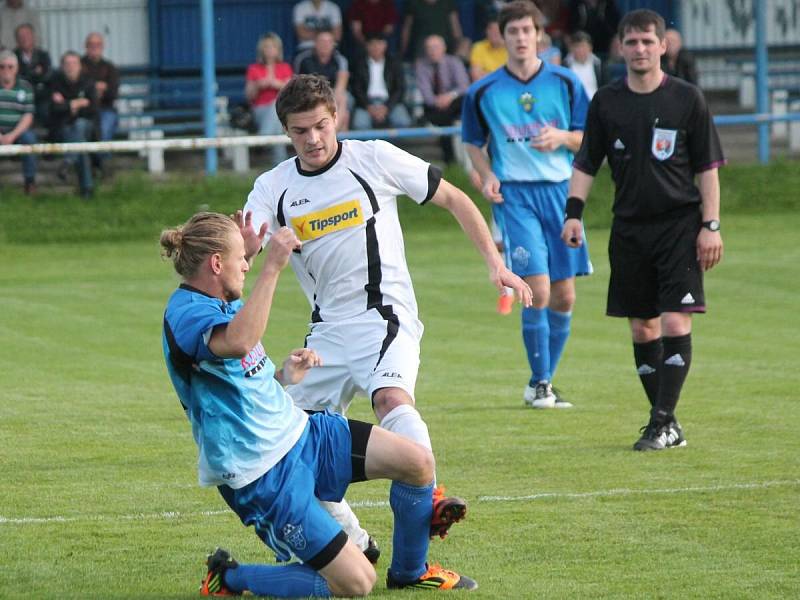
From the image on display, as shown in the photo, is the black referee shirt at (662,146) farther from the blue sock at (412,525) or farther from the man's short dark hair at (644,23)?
the blue sock at (412,525)

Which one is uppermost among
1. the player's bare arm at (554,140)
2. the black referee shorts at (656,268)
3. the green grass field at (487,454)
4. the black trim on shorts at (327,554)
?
the player's bare arm at (554,140)

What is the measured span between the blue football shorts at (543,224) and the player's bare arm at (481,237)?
3.58m

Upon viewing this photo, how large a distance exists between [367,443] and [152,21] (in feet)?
71.0

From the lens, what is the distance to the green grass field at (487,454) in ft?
20.7

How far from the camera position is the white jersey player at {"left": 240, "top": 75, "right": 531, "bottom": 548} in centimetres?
682

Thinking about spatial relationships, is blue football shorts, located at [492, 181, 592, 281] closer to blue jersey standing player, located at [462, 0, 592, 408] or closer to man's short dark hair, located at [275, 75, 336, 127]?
blue jersey standing player, located at [462, 0, 592, 408]

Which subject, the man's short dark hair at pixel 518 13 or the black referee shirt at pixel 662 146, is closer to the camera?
the black referee shirt at pixel 662 146

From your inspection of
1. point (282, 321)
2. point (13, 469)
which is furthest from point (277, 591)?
point (282, 321)

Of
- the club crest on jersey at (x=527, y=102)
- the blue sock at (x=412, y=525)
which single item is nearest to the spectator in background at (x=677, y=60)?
the club crest on jersey at (x=527, y=102)

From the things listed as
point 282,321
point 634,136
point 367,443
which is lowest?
point 282,321

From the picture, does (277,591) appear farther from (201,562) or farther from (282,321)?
(282,321)

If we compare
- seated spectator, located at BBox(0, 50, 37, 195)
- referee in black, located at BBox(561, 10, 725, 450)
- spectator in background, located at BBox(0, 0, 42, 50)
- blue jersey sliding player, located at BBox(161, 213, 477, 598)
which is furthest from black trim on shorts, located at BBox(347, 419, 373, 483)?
spectator in background, located at BBox(0, 0, 42, 50)

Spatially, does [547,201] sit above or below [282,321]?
above

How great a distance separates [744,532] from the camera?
673cm
